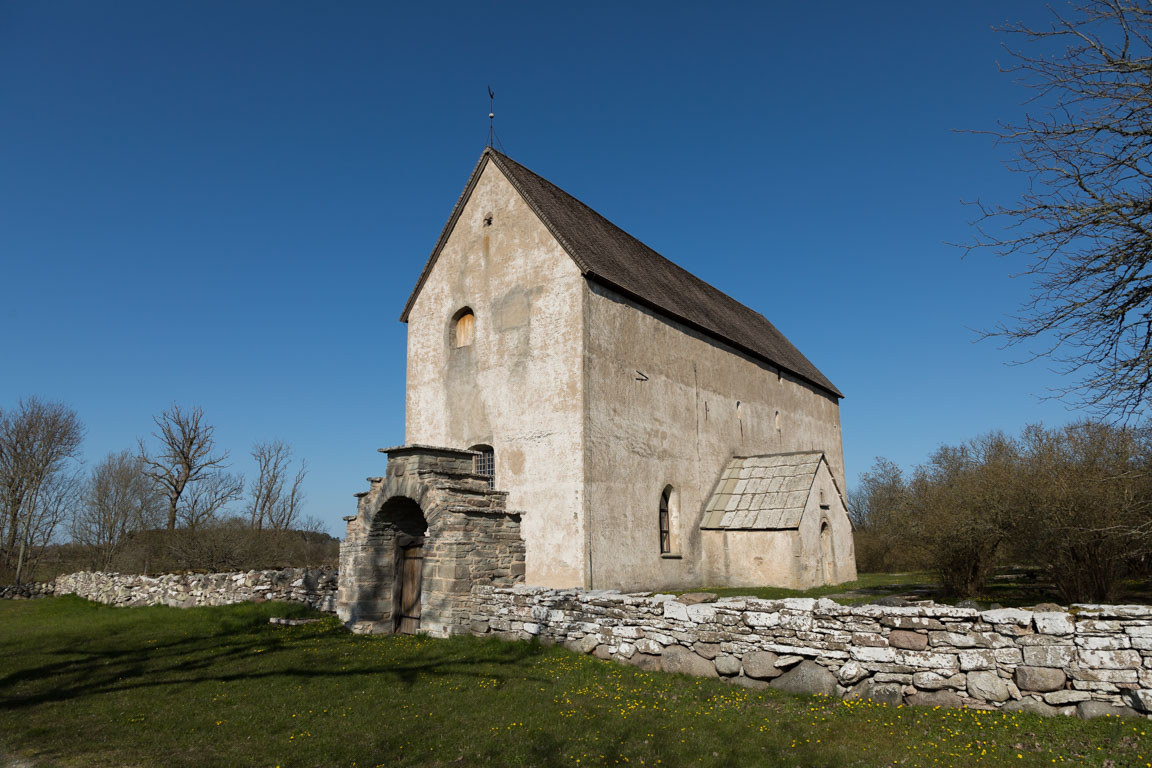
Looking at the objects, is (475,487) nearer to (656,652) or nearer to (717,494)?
(656,652)

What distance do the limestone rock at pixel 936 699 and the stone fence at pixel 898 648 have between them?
13 mm

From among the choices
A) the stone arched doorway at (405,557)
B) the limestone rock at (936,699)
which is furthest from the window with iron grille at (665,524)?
the limestone rock at (936,699)

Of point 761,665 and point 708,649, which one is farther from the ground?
point 708,649

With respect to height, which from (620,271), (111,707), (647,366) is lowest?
(111,707)

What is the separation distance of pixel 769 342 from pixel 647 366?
42.2ft

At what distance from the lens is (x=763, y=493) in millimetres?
20875

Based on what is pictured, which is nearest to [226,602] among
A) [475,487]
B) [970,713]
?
[475,487]

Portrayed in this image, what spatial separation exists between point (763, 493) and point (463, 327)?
10.7 m

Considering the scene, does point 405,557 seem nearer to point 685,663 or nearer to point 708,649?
point 685,663

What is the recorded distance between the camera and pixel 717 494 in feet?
70.4

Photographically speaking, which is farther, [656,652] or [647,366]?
[647,366]

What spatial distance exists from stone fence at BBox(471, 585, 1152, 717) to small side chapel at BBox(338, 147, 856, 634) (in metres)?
4.39

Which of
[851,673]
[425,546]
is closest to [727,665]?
[851,673]

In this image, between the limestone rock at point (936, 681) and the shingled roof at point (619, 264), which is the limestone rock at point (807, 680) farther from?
the shingled roof at point (619, 264)
